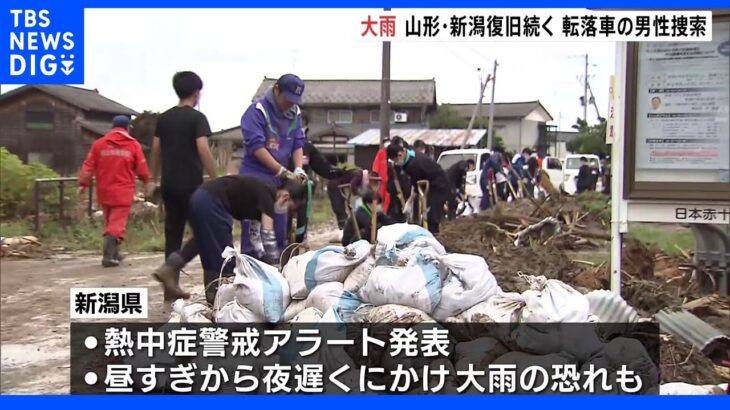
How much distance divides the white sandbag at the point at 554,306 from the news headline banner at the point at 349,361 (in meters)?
0.04

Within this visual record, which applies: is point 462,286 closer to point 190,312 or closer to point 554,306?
point 554,306

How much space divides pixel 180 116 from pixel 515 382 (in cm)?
206

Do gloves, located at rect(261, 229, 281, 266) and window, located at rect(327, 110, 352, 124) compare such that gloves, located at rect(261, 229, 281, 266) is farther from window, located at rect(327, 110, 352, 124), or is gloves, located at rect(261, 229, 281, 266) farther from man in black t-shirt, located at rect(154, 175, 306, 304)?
window, located at rect(327, 110, 352, 124)

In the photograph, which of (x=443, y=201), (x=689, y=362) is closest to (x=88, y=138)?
(x=689, y=362)

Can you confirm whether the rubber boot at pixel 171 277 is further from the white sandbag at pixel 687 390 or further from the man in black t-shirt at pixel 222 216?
the white sandbag at pixel 687 390

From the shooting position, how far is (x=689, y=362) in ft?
10.9

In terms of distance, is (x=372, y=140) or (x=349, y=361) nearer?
(x=349, y=361)

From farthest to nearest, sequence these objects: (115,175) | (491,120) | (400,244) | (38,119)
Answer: (491,120), (115,175), (400,244), (38,119)

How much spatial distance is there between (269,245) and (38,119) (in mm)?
1418

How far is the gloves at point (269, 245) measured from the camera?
401cm

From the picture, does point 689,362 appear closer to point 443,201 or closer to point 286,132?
point 286,132

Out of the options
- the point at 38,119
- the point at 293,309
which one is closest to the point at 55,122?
the point at 38,119

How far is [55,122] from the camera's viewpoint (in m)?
3.10

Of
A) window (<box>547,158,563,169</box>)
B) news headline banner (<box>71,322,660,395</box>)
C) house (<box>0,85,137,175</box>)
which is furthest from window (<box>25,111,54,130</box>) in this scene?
window (<box>547,158,563,169</box>)
